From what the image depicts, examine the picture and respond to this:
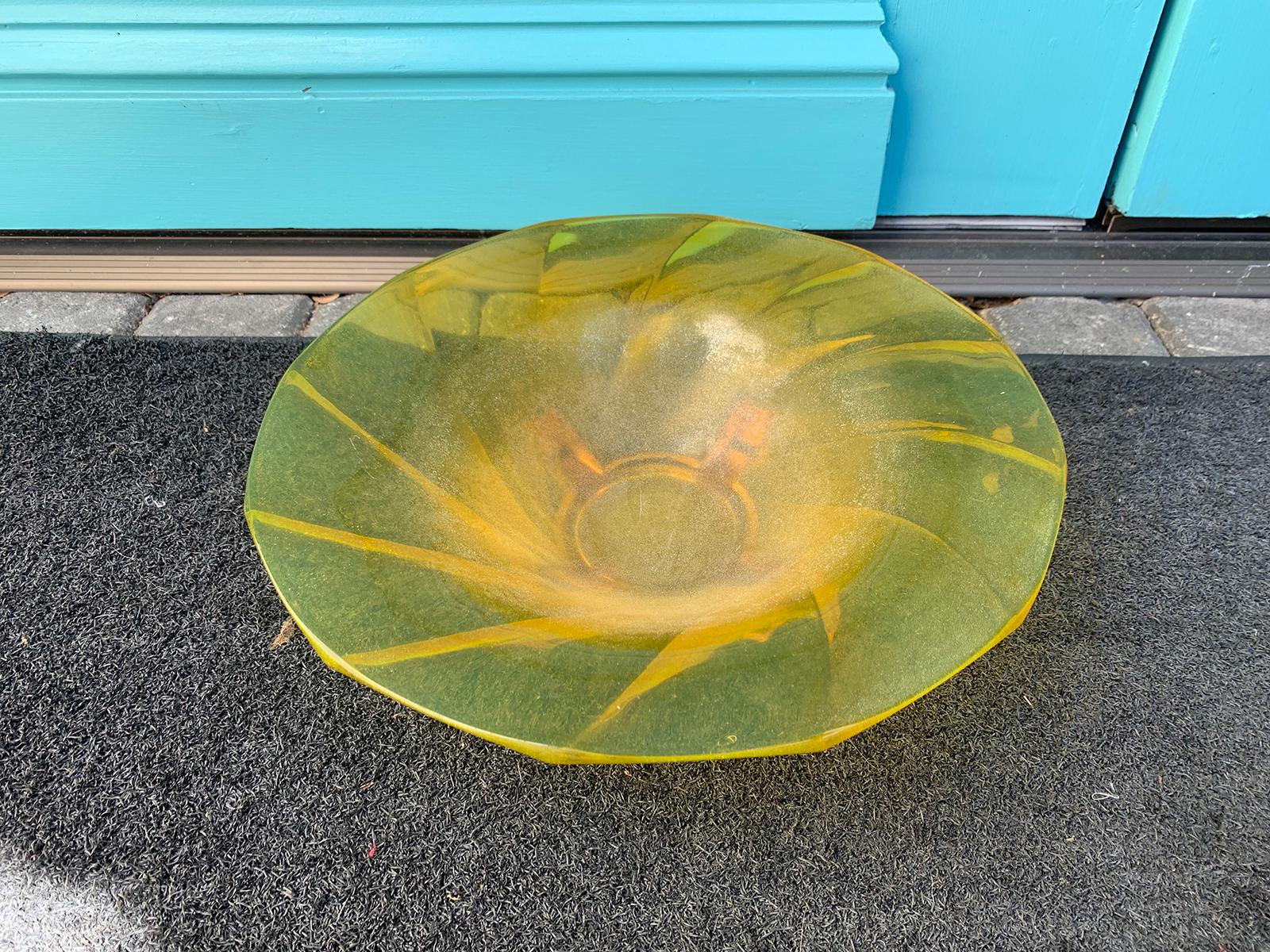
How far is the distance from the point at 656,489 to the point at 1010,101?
92cm

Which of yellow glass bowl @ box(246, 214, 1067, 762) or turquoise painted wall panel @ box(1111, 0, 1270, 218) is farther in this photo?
turquoise painted wall panel @ box(1111, 0, 1270, 218)

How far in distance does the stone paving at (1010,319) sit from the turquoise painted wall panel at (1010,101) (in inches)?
7.5

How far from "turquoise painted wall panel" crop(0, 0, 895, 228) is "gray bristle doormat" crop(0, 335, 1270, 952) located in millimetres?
662

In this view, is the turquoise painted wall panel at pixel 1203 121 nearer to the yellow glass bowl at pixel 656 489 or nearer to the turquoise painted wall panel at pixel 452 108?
the turquoise painted wall panel at pixel 452 108

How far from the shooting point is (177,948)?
0.88m

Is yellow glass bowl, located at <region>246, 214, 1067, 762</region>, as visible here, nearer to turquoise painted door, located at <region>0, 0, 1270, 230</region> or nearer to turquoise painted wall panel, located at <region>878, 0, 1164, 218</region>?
turquoise painted door, located at <region>0, 0, 1270, 230</region>

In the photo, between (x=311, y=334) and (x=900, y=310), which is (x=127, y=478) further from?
(x=900, y=310)

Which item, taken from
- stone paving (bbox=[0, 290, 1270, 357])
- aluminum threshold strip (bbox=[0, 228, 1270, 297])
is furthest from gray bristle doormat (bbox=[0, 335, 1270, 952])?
aluminum threshold strip (bbox=[0, 228, 1270, 297])

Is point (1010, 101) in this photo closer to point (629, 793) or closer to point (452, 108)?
Answer: point (452, 108)

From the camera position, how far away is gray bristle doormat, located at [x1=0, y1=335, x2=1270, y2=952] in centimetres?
90

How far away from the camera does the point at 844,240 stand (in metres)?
1.70

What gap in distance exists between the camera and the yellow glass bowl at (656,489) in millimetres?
747

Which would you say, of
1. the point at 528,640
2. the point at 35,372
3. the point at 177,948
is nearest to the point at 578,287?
the point at 528,640

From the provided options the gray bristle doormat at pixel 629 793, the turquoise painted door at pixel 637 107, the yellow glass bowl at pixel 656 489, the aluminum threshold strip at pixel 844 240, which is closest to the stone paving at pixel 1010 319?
Answer: the aluminum threshold strip at pixel 844 240
